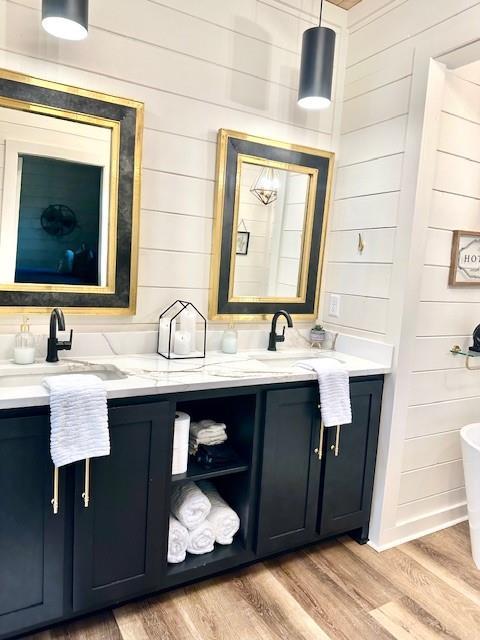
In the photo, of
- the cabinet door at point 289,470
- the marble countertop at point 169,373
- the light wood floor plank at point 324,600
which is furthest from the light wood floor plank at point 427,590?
the marble countertop at point 169,373

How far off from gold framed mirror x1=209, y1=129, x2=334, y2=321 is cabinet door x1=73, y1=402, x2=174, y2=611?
77 cm

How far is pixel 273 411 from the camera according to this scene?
185cm

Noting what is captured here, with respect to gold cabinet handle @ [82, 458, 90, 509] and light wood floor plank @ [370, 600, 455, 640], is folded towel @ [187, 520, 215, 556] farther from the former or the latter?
light wood floor plank @ [370, 600, 455, 640]

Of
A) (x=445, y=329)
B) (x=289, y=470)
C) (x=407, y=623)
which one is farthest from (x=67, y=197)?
(x=407, y=623)

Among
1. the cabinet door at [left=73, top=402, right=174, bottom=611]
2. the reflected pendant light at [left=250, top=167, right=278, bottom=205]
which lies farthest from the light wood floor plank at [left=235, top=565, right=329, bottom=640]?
the reflected pendant light at [left=250, top=167, right=278, bottom=205]

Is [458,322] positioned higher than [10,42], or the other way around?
[10,42]

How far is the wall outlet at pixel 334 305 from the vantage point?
244 centimetres

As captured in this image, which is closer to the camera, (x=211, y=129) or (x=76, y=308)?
(x=76, y=308)

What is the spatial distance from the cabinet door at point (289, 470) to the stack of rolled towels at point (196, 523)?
0.48 feet

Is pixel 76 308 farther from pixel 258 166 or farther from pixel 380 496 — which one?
pixel 380 496

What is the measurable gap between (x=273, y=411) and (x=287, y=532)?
0.57 meters

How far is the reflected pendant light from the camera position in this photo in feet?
7.32

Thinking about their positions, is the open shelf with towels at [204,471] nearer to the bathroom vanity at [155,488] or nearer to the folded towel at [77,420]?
the bathroom vanity at [155,488]

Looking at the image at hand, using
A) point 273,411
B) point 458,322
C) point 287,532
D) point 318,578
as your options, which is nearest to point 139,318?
point 273,411
